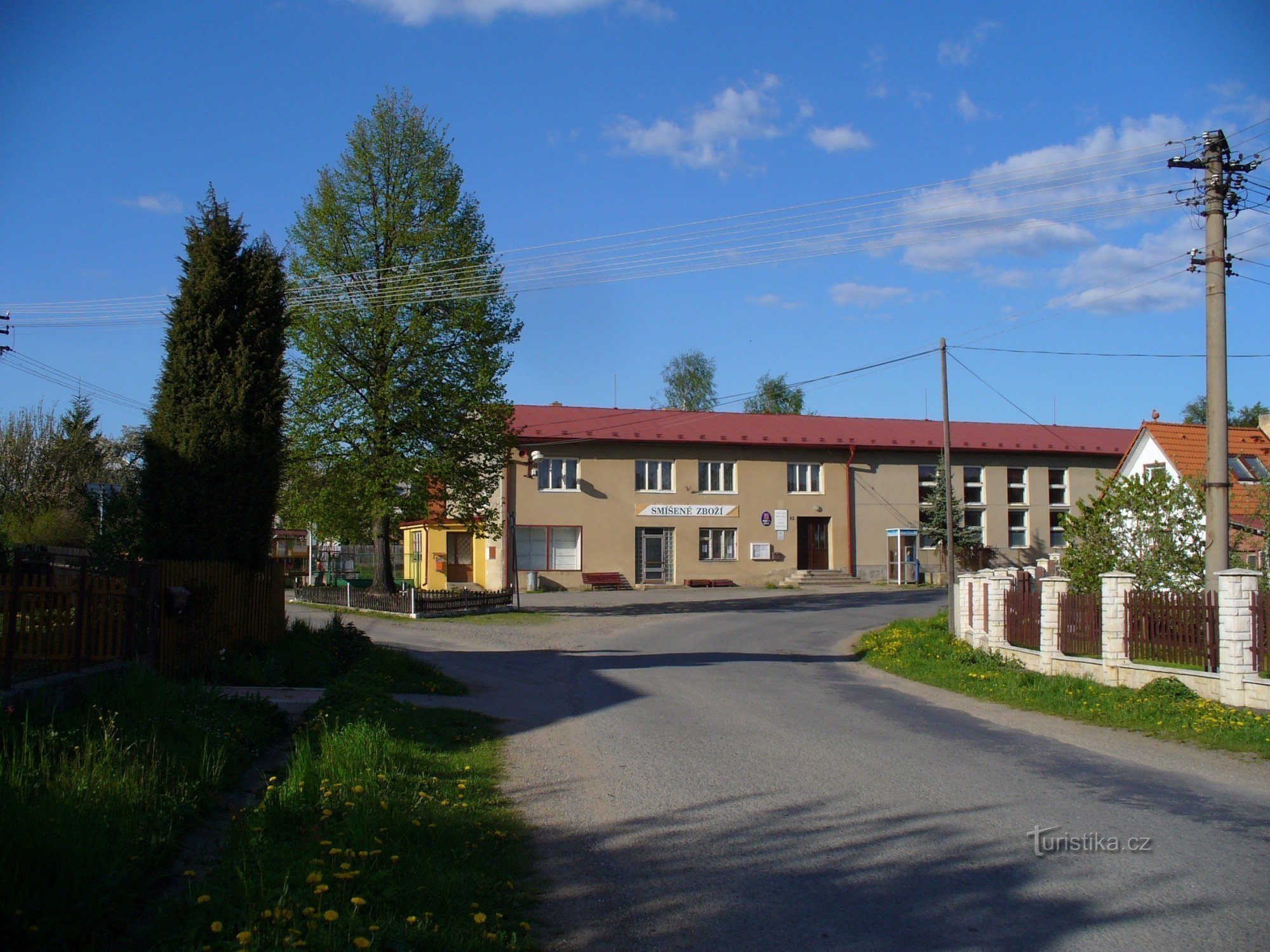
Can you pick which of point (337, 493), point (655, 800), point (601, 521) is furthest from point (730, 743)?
point (601, 521)

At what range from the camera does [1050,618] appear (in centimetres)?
1603

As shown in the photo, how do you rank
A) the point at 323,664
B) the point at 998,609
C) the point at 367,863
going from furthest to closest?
the point at 998,609
the point at 323,664
the point at 367,863

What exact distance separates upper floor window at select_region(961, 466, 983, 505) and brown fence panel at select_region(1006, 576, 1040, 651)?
108 ft

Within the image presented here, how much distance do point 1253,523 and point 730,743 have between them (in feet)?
72.4

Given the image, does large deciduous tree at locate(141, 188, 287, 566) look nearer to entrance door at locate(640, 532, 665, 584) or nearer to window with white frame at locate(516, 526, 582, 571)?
window with white frame at locate(516, 526, 582, 571)

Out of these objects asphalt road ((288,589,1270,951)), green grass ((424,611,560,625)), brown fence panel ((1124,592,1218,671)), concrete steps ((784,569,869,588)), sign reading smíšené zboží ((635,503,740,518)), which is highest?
sign reading smíšené zboží ((635,503,740,518))

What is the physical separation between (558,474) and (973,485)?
2110 centimetres

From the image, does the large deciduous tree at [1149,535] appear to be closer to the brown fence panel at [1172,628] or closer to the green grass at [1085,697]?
the green grass at [1085,697]

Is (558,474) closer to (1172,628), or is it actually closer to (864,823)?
(1172,628)

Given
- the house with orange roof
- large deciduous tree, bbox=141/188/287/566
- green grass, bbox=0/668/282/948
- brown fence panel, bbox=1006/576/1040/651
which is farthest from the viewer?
the house with orange roof

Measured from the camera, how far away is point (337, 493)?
97.0ft

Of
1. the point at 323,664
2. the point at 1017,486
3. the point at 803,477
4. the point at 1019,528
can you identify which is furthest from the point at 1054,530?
the point at 323,664

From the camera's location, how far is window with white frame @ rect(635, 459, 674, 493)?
44.2 metres

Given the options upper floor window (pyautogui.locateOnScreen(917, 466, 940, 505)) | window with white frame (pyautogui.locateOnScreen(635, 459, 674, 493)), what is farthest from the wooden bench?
upper floor window (pyautogui.locateOnScreen(917, 466, 940, 505))
